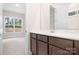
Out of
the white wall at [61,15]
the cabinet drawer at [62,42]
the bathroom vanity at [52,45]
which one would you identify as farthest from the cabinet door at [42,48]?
the white wall at [61,15]

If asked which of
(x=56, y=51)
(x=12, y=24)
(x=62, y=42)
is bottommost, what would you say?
(x=56, y=51)

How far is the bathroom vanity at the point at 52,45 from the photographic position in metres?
1.19

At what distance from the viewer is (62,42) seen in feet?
4.16

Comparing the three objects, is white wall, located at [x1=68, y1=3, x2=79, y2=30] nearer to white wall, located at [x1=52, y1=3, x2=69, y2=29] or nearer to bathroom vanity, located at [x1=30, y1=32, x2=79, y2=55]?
white wall, located at [x1=52, y1=3, x2=69, y2=29]

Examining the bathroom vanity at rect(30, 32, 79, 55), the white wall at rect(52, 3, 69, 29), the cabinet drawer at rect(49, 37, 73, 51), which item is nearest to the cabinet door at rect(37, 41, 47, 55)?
the bathroom vanity at rect(30, 32, 79, 55)

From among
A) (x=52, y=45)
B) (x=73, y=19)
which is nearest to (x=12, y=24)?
(x=52, y=45)

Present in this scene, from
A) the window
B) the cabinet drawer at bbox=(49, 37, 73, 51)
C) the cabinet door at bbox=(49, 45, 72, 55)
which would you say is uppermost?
the window

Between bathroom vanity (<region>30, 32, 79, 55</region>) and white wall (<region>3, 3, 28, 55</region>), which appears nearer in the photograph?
bathroom vanity (<region>30, 32, 79, 55</region>)

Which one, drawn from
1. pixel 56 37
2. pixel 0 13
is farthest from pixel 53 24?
pixel 0 13

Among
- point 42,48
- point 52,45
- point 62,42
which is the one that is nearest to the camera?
point 62,42

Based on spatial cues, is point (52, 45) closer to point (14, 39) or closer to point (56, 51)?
point (56, 51)

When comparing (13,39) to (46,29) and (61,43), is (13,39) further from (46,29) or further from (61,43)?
(61,43)

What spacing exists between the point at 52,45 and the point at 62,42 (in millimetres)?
144

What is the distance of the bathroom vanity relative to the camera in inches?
46.8
